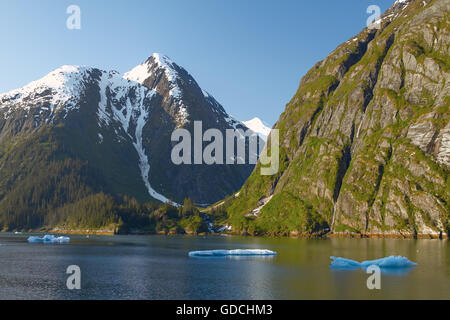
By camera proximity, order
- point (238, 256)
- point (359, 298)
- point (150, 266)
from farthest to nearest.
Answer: point (238, 256), point (150, 266), point (359, 298)

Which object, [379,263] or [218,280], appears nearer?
[218,280]

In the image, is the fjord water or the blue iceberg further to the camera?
the blue iceberg

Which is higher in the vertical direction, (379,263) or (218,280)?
(379,263)

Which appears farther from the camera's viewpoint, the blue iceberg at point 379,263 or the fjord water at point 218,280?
the blue iceberg at point 379,263
